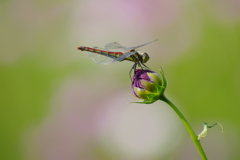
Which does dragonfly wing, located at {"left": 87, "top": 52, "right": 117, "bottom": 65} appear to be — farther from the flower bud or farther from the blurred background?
the blurred background

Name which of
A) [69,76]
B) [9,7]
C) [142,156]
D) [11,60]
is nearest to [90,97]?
[69,76]

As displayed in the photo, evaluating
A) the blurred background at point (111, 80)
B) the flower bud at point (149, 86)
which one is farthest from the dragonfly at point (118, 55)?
the blurred background at point (111, 80)

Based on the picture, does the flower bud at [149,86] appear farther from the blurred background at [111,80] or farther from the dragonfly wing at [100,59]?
the blurred background at [111,80]

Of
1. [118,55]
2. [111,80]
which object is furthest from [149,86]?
[111,80]

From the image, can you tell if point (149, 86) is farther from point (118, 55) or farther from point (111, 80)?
point (111, 80)

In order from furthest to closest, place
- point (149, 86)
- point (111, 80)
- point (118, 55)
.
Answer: point (111, 80) < point (118, 55) < point (149, 86)
